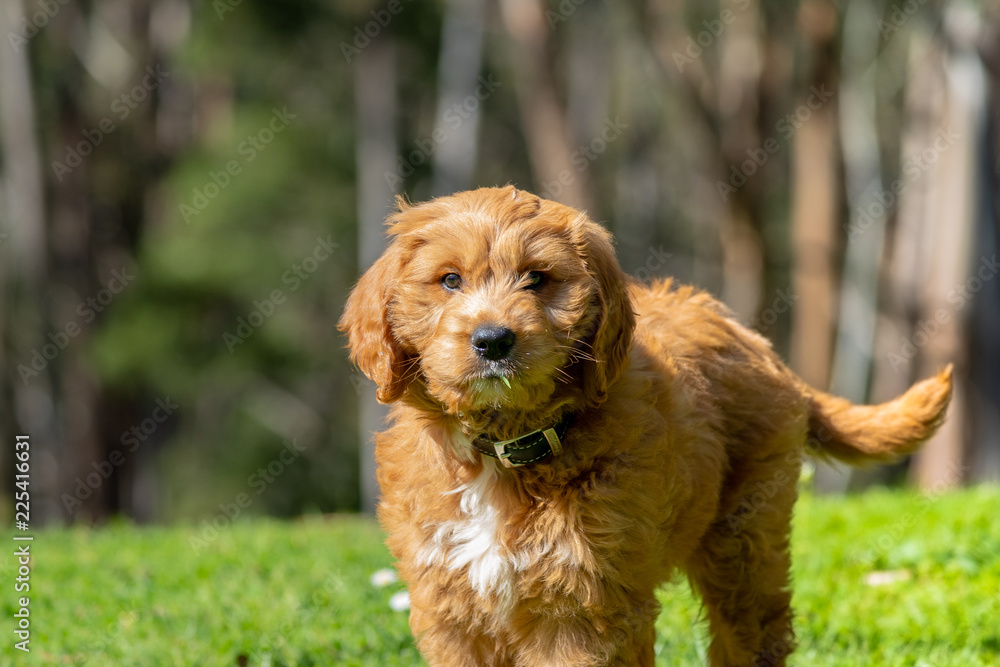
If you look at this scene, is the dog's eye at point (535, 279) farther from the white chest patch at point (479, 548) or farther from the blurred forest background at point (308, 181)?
the blurred forest background at point (308, 181)

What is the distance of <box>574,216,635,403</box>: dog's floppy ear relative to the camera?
406cm

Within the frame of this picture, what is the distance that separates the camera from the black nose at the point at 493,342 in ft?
12.5

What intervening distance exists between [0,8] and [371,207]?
381 inches

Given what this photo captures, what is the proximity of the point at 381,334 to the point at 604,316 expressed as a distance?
2.79 ft

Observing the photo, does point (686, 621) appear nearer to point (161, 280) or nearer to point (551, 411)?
point (551, 411)

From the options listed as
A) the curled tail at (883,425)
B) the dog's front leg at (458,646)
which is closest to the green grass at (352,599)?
the curled tail at (883,425)

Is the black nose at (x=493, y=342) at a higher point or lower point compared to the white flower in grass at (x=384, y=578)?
higher

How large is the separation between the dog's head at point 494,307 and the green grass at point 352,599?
184 centimetres

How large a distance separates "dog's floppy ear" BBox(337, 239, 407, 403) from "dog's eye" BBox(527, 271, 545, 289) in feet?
1.72

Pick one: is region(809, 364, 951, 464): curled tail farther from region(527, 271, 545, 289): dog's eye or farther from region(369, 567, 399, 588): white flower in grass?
region(369, 567, 399, 588): white flower in grass

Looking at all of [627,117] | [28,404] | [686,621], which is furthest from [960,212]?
[28,404]

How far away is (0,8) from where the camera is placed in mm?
25172

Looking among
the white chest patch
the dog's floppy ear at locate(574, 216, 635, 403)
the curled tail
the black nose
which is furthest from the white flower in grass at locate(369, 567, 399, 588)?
the black nose

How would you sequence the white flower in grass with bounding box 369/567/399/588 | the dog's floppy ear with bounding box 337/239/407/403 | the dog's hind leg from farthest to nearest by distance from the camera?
the white flower in grass with bounding box 369/567/399/588, the dog's hind leg, the dog's floppy ear with bounding box 337/239/407/403
